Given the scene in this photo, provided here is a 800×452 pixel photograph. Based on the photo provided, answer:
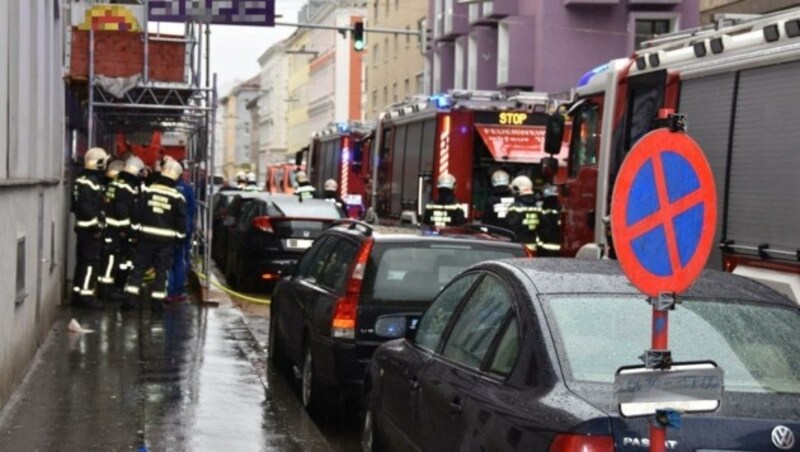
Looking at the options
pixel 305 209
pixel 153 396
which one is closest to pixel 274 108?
pixel 305 209

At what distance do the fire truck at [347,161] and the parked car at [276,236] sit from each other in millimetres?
7952

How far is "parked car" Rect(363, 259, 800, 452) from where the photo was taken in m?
4.82

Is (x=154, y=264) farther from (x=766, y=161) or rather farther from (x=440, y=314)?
(x=440, y=314)

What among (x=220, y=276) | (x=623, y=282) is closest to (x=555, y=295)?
(x=623, y=282)

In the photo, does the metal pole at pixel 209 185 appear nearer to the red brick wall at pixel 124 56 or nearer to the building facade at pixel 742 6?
the red brick wall at pixel 124 56

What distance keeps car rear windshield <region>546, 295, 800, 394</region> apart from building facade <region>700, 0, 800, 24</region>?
20234 millimetres

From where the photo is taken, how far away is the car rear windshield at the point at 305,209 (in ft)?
66.4

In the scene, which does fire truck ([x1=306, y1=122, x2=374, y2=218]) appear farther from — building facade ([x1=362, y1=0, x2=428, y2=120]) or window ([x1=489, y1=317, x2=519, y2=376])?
window ([x1=489, y1=317, x2=519, y2=376])

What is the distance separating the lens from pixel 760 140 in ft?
32.8

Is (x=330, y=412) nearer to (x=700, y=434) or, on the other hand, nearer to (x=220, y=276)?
(x=700, y=434)

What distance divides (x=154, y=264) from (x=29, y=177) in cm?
480

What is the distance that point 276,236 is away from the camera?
786 inches

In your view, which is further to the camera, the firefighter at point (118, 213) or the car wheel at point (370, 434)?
the firefighter at point (118, 213)

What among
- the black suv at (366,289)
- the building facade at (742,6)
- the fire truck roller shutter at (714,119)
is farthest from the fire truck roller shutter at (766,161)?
the building facade at (742,6)
